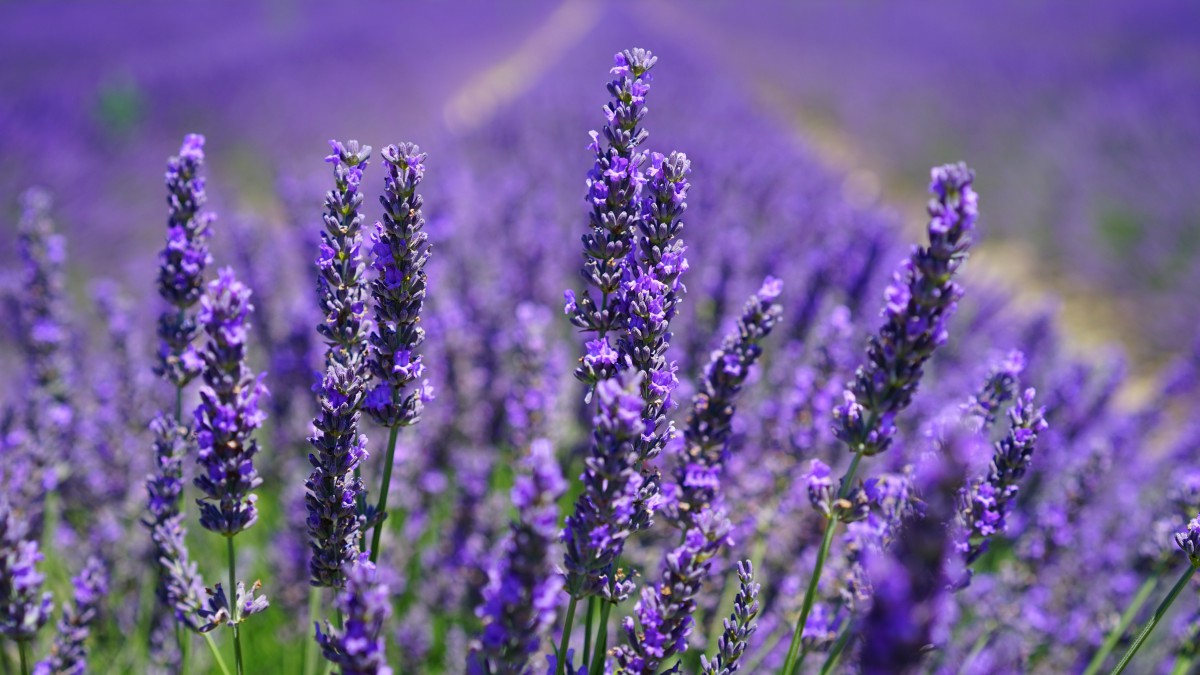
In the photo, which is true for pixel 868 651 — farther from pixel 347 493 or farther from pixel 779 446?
pixel 779 446

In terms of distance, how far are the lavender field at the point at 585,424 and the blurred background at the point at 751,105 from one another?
0.12 metres

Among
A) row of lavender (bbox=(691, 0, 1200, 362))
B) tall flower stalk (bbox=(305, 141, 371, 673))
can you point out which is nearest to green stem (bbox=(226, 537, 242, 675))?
tall flower stalk (bbox=(305, 141, 371, 673))

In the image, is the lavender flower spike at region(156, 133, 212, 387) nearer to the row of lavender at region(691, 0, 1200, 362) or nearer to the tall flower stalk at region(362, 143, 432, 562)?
the tall flower stalk at region(362, 143, 432, 562)

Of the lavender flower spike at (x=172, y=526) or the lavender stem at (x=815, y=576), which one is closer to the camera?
the lavender stem at (x=815, y=576)

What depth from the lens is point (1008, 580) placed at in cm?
232

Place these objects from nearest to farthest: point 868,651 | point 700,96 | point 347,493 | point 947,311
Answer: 1. point 868,651
2. point 947,311
3. point 347,493
4. point 700,96

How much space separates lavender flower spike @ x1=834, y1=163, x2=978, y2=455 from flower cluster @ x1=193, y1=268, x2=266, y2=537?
40.6 inches

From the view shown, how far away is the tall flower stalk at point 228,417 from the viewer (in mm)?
1195

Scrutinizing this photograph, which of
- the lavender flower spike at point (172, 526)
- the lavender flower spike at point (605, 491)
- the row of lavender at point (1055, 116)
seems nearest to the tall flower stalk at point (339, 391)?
the lavender flower spike at point (172, 526)

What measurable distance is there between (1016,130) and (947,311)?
13349mm

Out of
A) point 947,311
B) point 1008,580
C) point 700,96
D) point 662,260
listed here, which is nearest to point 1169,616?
point 1008,580

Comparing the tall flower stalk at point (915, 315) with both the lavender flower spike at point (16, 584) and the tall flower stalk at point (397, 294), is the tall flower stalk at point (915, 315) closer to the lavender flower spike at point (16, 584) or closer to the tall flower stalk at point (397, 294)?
the tall flower stalk at point (397, 294)

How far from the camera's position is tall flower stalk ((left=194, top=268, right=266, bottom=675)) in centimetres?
120

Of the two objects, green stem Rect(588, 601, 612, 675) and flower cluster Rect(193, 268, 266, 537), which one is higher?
flower cluster Rect(193, 268, 266, 537)
